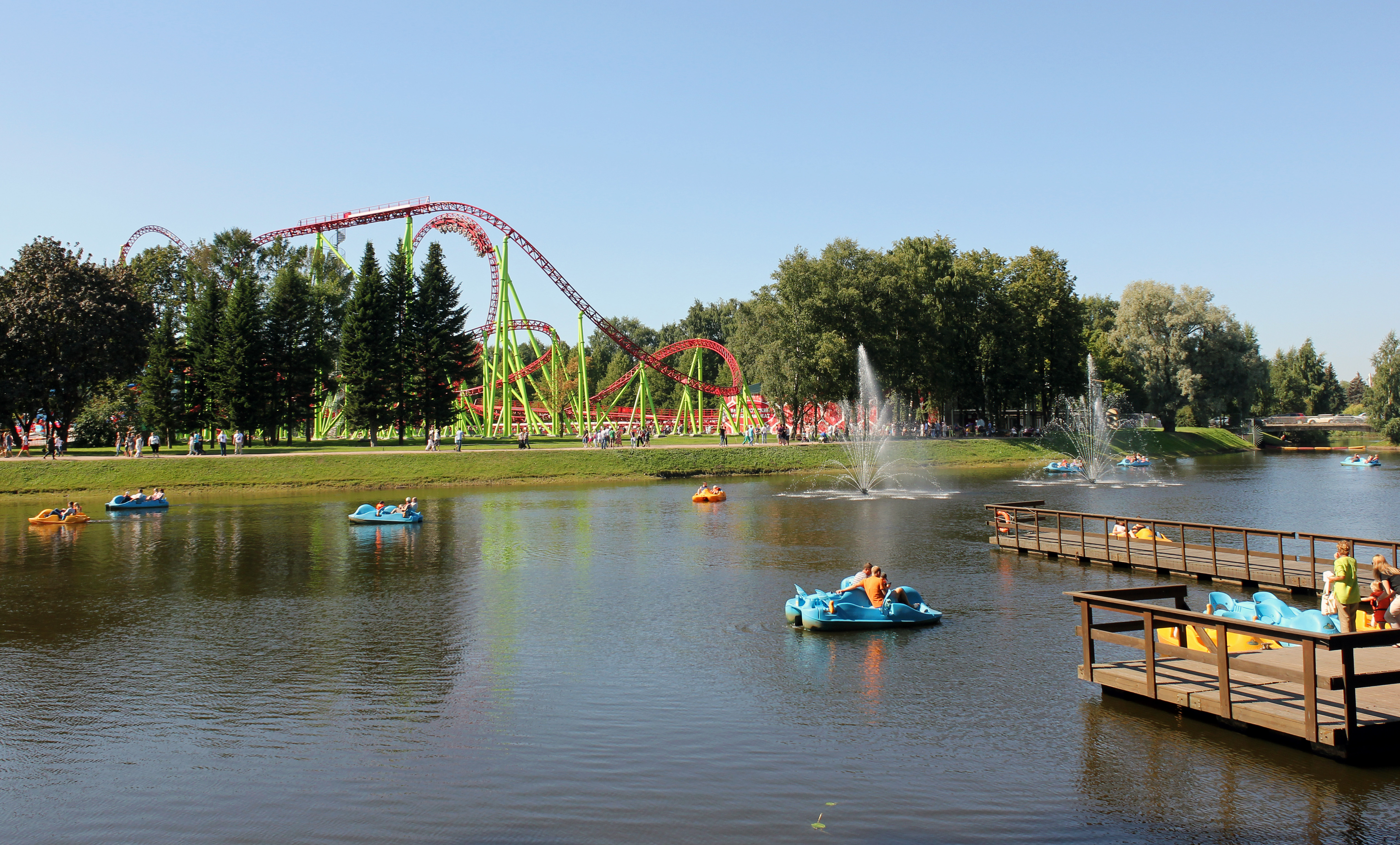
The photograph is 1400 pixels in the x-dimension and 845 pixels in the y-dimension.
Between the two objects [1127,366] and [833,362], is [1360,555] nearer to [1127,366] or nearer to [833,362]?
[833,362]

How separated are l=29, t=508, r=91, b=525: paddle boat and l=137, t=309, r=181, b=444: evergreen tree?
27.5 meters

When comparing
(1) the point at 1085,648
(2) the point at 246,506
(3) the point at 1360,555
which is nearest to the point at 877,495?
(3) the point at 1360,555

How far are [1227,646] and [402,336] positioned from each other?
220 feet

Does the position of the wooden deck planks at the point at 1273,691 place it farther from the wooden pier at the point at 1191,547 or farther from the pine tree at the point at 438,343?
the pine tree at the point at 438,343

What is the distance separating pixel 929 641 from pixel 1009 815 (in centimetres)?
775

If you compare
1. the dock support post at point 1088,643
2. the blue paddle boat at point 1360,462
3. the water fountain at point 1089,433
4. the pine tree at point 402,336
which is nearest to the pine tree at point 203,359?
the pine tree at point 402,336

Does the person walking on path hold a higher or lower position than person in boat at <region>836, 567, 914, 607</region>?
higher

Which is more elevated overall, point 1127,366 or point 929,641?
point 1127,366

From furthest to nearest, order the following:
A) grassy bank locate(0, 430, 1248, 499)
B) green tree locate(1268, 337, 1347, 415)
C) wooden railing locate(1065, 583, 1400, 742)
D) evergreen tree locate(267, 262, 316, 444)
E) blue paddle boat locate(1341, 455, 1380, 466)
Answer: green tree locate(1268, 337, 1347, 415), blue paddle boat locate(1341, 455, 1380, 466), evergreen tree locate(267, 262, 316, 444), grassy bank locate(0, 430, 1248, 499), wooden railing locate(1065, 583, 1400, 742)

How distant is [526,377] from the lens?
293 feet

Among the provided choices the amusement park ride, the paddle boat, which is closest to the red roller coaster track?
the amusement park ride

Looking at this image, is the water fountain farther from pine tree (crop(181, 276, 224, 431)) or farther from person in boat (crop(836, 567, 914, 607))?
pine tree (crop(181, 276, 224, 431))

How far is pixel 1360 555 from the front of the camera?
88.1ft

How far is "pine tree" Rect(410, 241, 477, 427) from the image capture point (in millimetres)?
71312
